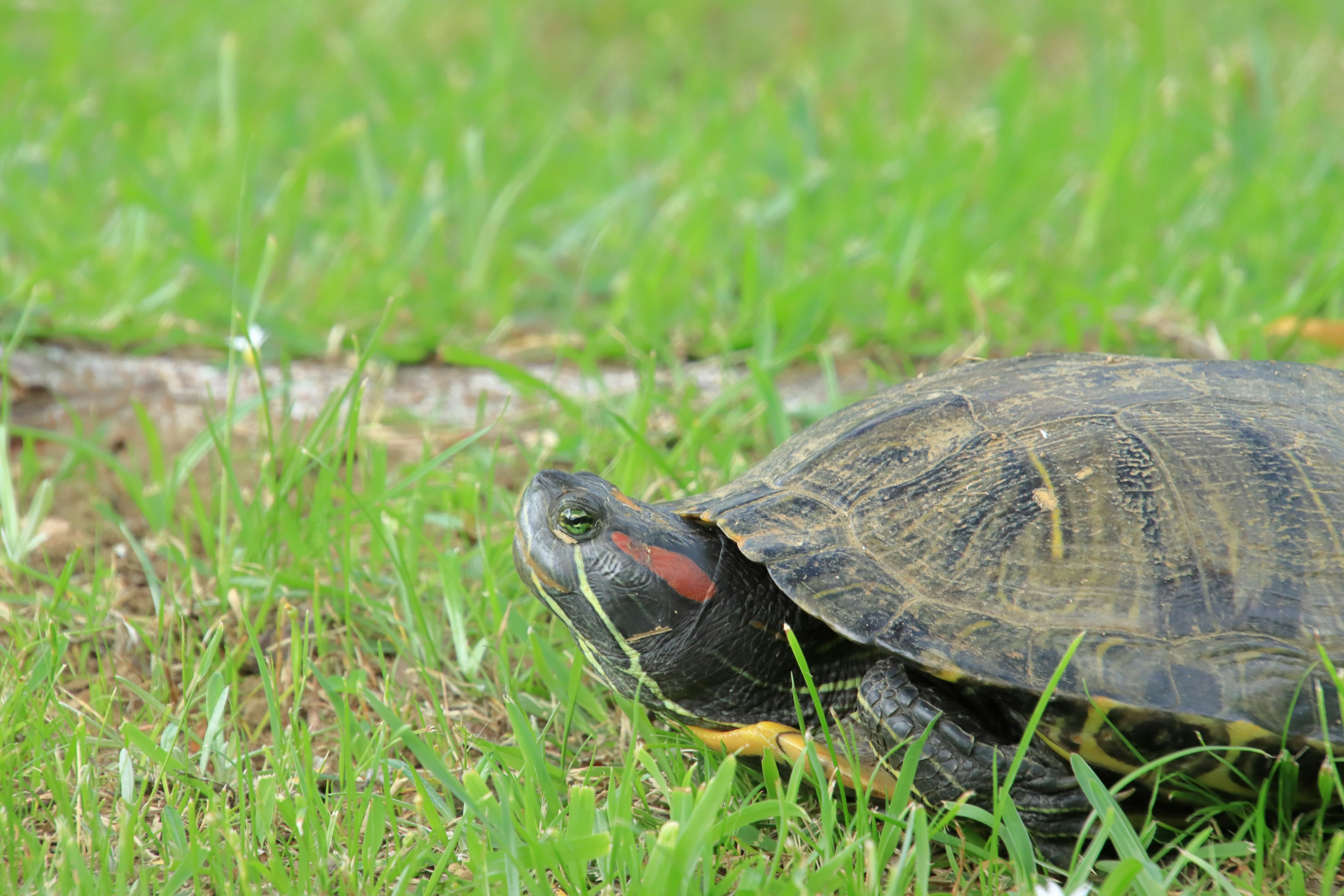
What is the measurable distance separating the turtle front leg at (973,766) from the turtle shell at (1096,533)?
0.29ft

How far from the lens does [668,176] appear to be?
4.98 metres

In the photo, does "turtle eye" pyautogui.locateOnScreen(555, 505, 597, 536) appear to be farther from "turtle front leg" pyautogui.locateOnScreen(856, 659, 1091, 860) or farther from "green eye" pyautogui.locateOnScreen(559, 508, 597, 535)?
"turtle front leg" pyautogui.locateOnScreen(856, 659, 1091, 860)

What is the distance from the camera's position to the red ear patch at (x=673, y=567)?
2172 millimetres

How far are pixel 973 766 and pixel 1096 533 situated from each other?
1.61ft

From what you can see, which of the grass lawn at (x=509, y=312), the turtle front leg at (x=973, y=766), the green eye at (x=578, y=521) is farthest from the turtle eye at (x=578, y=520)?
the turtle front leg at (x=973, y=766)

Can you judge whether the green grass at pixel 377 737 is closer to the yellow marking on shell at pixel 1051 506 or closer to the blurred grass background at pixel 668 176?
the yellow marking on shell at pixel 1051 506

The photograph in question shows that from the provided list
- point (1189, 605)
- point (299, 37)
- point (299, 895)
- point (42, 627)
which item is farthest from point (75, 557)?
point (299, 37)

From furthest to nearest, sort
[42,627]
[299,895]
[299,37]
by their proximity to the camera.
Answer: [299,37], [42,627], [299,895]

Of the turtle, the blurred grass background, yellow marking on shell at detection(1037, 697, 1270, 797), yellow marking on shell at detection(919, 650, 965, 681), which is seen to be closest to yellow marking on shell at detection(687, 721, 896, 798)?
the turtle

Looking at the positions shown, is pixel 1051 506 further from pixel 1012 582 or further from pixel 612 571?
pixel 612 571

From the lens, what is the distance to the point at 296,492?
2855 mm

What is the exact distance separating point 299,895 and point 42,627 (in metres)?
0.96

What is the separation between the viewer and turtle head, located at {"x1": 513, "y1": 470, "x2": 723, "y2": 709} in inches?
85.1

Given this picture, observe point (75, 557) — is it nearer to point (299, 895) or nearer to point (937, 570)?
point (299, 895)
